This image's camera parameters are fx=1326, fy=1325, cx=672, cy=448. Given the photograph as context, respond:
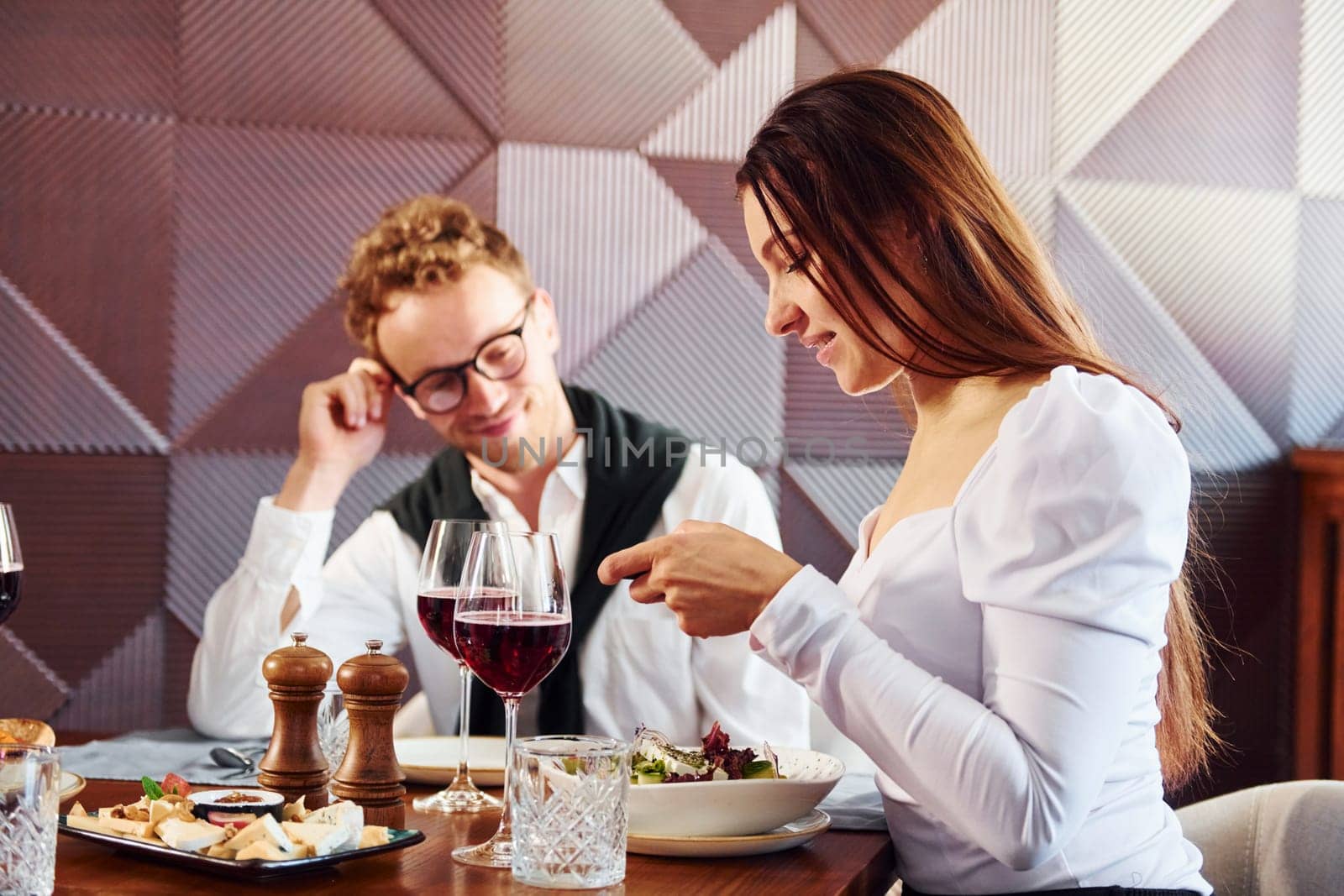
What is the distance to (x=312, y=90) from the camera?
10.7ft

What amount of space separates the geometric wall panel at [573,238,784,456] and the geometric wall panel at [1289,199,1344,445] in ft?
4.36

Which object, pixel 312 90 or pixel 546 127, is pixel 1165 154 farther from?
pixel 312 90

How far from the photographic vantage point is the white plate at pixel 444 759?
64.9 inches

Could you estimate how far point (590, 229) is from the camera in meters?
3.30

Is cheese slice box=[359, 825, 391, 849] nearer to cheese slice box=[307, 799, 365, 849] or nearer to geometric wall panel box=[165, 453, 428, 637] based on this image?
cheese slice box=[307, 799, 365, 849]

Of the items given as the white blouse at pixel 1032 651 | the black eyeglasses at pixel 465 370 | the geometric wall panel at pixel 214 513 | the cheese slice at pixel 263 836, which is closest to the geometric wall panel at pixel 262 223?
the geometric wall panel at pixel 214 513

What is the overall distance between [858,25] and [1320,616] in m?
1.86

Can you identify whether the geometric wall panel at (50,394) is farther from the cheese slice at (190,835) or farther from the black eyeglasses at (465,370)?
the cheese slice at (190,835)

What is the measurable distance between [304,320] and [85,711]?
109 cm

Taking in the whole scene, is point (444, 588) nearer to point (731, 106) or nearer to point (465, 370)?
point (465, 370)

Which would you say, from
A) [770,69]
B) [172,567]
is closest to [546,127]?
[770,69]

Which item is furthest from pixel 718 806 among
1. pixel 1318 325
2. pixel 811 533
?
pixel 1318 325

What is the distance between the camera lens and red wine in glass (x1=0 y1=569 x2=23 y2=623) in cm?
143

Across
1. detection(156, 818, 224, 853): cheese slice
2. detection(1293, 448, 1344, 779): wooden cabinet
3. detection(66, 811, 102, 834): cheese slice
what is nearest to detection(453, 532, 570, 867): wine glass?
detection(156, 818, 224, 853): cheese slice
